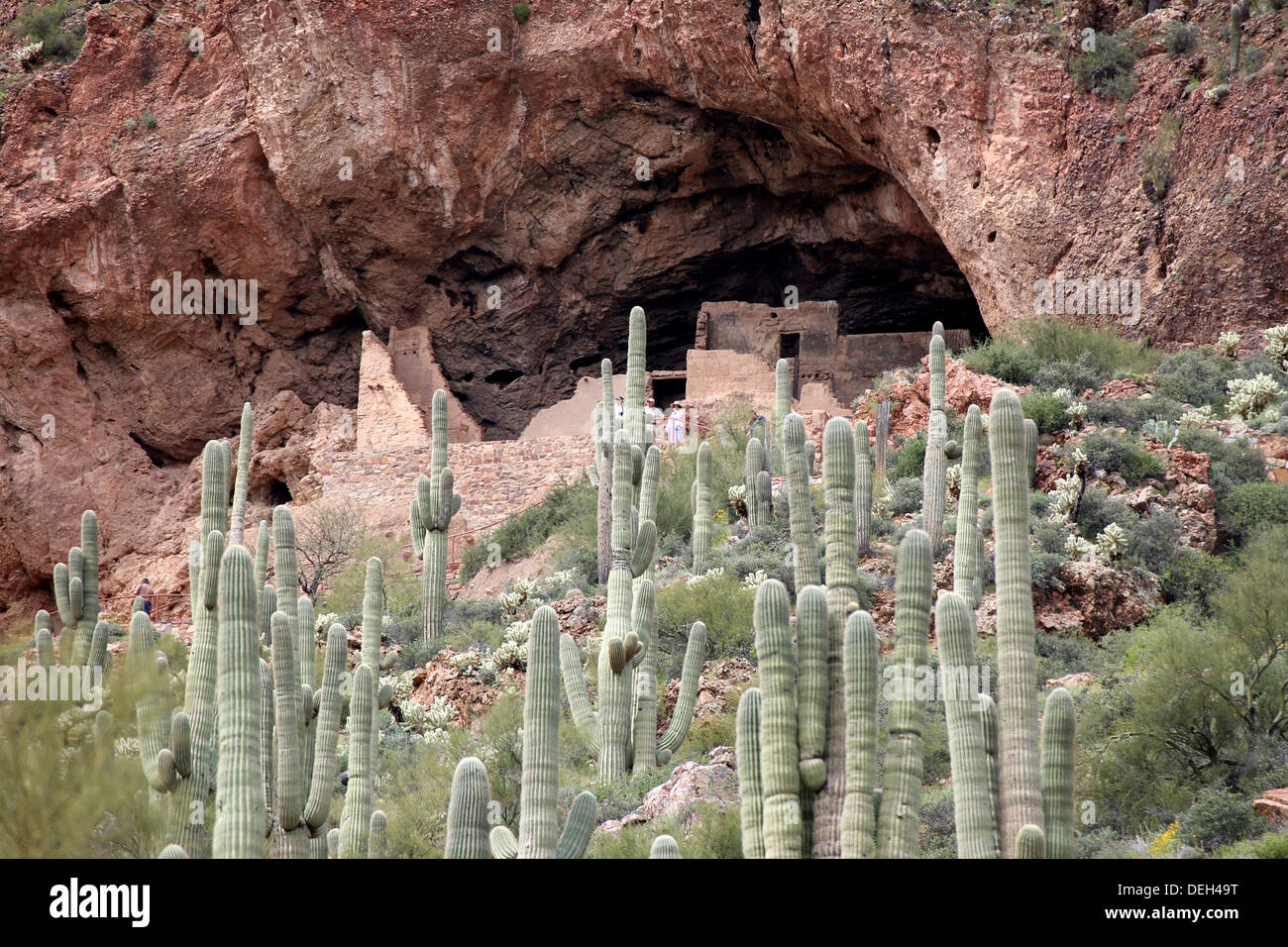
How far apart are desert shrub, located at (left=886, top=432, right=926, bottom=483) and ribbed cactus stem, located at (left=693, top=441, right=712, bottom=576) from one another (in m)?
3.22

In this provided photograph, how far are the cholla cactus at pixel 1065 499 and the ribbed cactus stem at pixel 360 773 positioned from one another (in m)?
8.94

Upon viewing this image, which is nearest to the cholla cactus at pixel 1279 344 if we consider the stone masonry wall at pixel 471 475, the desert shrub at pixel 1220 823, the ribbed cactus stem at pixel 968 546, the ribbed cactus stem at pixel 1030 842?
the stone masonry wall at pixel 471 475

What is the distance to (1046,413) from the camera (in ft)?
58.4

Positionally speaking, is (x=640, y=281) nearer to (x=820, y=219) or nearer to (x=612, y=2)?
(x=820, y=219)

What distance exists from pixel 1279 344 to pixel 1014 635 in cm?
1406

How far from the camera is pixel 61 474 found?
80.5 ft

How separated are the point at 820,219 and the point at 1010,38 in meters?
5.90

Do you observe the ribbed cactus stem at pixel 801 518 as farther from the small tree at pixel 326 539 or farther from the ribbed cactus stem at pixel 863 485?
the small tree at pixel 326 539

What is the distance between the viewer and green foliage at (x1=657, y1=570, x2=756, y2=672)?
13711 mm

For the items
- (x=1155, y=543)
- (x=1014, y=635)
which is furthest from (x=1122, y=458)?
(x=1014, y=635)

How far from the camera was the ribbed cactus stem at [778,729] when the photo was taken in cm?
649

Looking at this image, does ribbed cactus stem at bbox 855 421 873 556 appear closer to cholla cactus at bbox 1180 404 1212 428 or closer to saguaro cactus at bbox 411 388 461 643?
saguaro cactus at bbox 411 388 461 643

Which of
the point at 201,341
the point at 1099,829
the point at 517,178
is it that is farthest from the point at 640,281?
the point at 1099,829

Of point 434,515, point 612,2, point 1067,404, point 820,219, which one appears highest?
point 612,2
